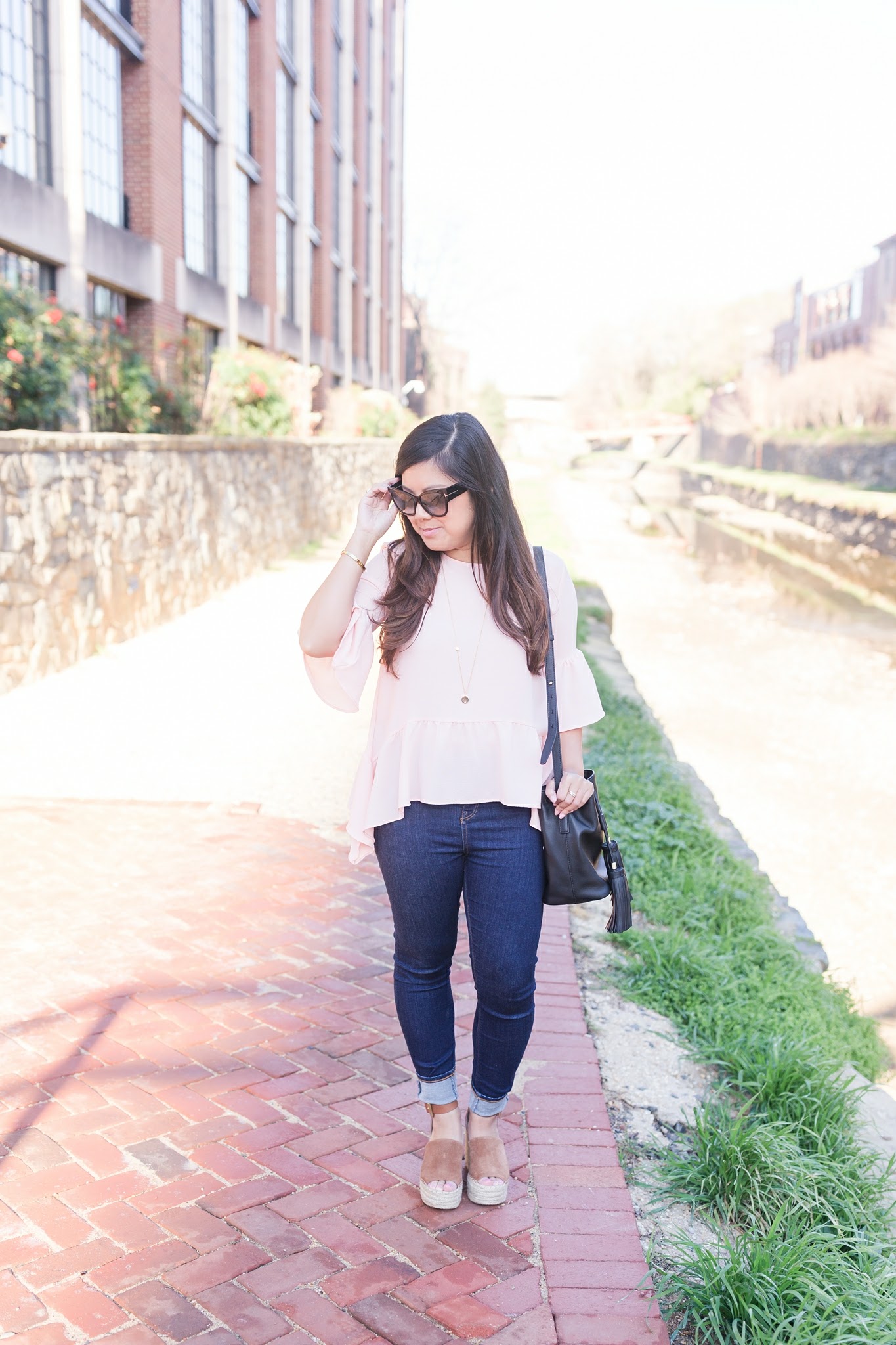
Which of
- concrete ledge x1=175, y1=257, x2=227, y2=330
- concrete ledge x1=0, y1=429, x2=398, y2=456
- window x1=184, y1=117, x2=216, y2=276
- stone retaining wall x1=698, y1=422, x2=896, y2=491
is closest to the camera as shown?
concrete ledge x1=0, y1=429, x2=398, y2=456

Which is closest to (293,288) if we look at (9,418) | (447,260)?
(9,418)

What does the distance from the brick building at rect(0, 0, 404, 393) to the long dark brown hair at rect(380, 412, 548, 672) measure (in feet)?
22.4

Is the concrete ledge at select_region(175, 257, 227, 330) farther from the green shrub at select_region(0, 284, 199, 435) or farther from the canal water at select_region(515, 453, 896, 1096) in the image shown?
the canal water at select_region(515, 453, 896, 1096)

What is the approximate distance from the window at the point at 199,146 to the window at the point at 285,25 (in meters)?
4.94

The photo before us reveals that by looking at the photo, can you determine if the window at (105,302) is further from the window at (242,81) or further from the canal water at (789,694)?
the canal water at (789,694)

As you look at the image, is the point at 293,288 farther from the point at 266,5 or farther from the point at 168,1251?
the point at 168,1251

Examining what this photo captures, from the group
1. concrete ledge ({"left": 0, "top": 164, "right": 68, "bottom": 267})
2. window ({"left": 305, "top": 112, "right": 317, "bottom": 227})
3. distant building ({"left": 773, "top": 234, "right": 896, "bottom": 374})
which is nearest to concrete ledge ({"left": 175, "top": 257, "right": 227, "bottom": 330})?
concrete ledge ({"left": 0, "top": 164, "right": 68, "bottom": 267})

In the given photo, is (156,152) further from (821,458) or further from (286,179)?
(821,458)

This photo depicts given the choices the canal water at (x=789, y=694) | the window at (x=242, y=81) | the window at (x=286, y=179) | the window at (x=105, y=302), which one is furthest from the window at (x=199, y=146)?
the canal water at (x=789, y=694)

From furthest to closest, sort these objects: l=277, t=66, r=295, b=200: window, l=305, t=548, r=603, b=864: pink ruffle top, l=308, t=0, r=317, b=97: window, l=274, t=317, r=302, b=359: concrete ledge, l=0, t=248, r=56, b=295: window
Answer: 1. l=308, t=0, r=317, b=97: window
2. l=277, t=66, r=295, b=200: window
3. l=274, t=317, r=302, b=359: concrete ledge
4. l=0, t=248, r=56, b=295: window
5. l=305, t=548, r=603, b=864: pink ruffle top

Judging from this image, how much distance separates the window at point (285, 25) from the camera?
2350 centimetres

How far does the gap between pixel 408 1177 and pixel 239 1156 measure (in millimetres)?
413

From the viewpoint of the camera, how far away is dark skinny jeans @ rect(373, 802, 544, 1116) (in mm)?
2408

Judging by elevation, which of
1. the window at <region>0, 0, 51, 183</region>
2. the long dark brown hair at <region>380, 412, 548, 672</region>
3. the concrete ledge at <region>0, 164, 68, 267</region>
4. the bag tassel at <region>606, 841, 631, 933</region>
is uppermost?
the window at <region>0, 0, 51, 183</region>
